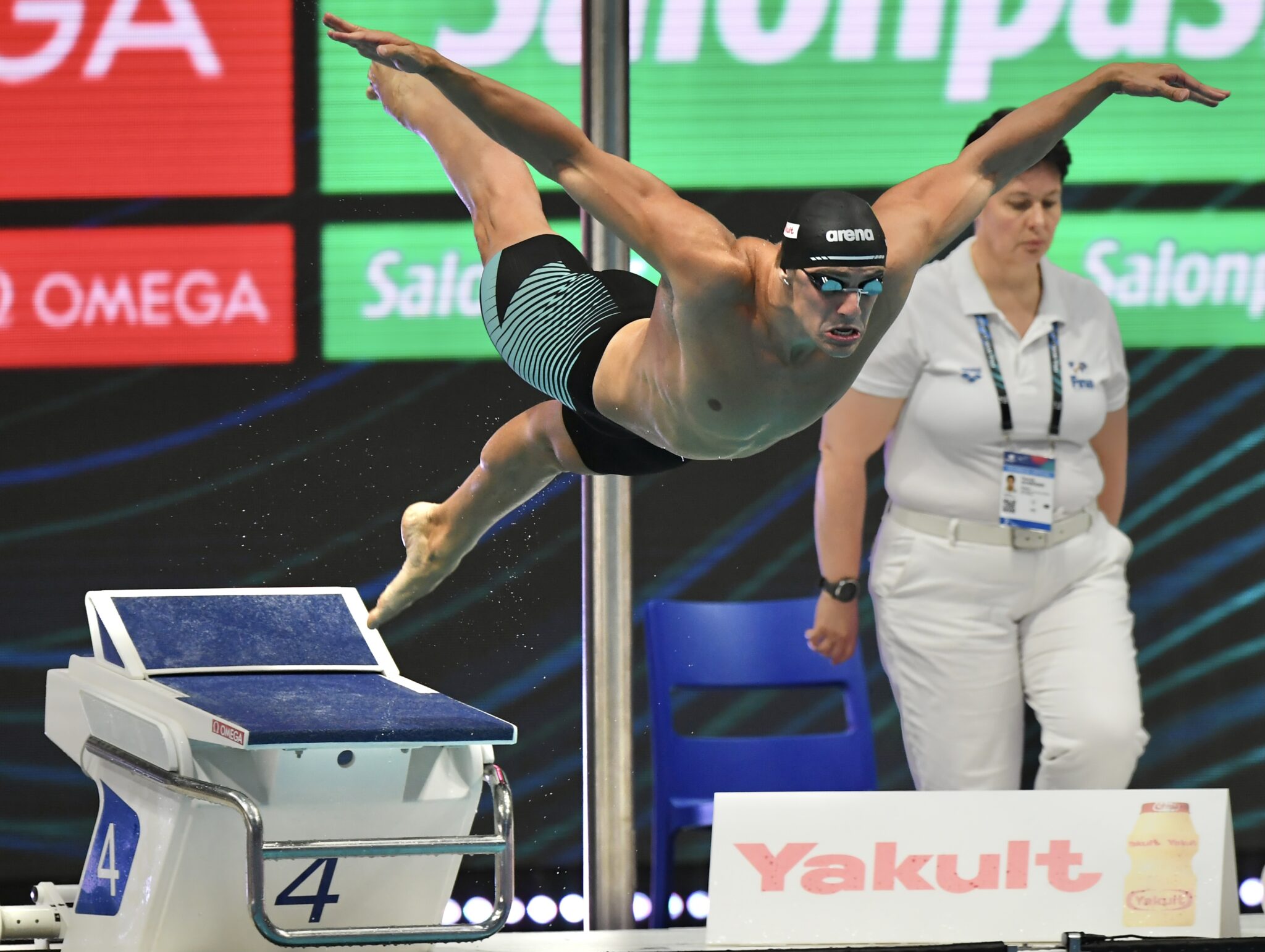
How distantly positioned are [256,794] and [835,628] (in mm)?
1645

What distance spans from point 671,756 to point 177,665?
55.9 inches

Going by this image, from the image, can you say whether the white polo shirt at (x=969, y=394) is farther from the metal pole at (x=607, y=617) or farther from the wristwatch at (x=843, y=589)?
the metal pole at (x=607, y=617)

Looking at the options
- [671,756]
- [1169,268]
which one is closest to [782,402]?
[671,756]

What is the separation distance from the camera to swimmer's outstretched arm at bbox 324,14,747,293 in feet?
9.73

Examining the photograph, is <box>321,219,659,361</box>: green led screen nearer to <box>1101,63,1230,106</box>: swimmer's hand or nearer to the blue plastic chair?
the blue plastic chair

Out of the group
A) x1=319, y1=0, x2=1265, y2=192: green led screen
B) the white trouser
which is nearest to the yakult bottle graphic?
the white trouser

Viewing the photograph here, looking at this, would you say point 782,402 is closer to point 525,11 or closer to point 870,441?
point 870,441

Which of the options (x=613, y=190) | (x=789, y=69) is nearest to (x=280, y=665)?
(x=613, y=190)

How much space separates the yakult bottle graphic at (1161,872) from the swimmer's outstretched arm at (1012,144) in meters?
1.30

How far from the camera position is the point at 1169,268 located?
5.29 meters

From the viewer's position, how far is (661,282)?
3119 millimetres

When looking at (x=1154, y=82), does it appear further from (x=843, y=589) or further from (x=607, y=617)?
(x=607, y=617)

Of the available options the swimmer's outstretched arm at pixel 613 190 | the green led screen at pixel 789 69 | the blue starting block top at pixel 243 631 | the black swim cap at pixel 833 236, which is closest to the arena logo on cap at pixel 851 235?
the black swim cap at pixel 833 236

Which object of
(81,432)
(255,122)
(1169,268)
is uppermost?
(255,122)
